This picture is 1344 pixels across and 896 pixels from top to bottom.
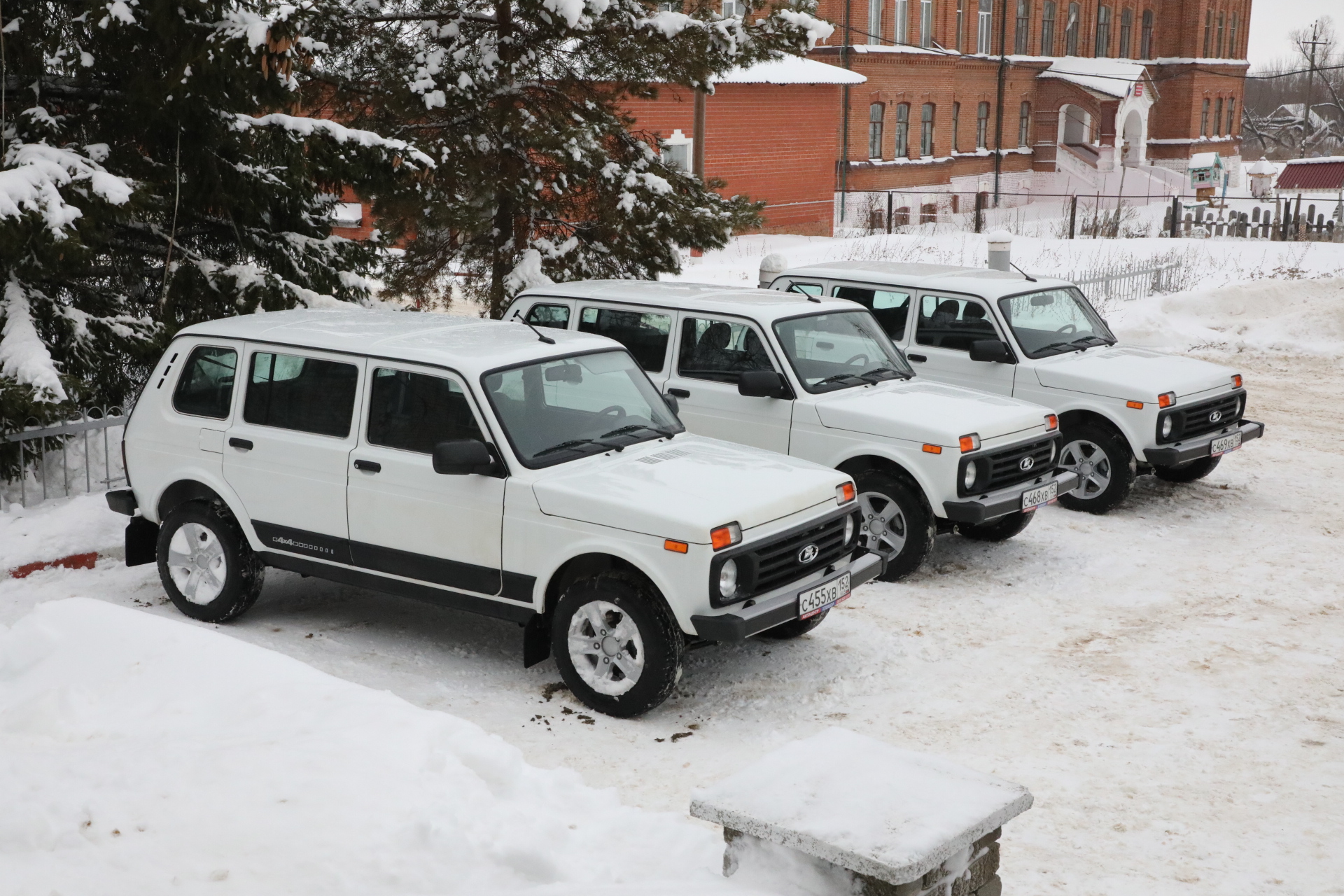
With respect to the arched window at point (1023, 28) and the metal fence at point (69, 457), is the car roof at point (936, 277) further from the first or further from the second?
the arched window at point (1023, 28)

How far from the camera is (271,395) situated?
776 cm

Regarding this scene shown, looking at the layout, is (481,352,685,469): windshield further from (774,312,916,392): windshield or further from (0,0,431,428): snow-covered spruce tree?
(0,0,431,428): snow-covered spruce tree

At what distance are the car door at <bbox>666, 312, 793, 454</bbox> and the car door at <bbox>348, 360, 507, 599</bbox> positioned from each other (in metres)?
2.75

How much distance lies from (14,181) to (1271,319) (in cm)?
1844

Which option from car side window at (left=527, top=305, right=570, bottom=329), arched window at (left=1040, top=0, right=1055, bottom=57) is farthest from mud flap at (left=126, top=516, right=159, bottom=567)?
arched window at (left=1040, top=0, right=1055, bottom=57)

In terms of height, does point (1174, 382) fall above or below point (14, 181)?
below

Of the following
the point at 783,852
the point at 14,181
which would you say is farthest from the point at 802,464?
the point at 14,181

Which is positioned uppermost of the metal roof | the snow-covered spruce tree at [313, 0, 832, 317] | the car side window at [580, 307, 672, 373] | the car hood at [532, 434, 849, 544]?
the metal roof

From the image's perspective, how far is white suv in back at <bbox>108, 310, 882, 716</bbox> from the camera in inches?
258

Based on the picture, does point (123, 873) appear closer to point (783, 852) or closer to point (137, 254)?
point (783, 852)

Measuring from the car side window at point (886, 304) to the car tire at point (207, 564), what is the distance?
19.2ft

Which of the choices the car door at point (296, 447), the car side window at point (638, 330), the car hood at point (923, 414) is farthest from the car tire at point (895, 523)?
the car door at point (296, 447)

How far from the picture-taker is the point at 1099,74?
53.1 meters

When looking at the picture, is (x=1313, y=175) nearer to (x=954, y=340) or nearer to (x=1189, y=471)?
(x=1189, y=471)
